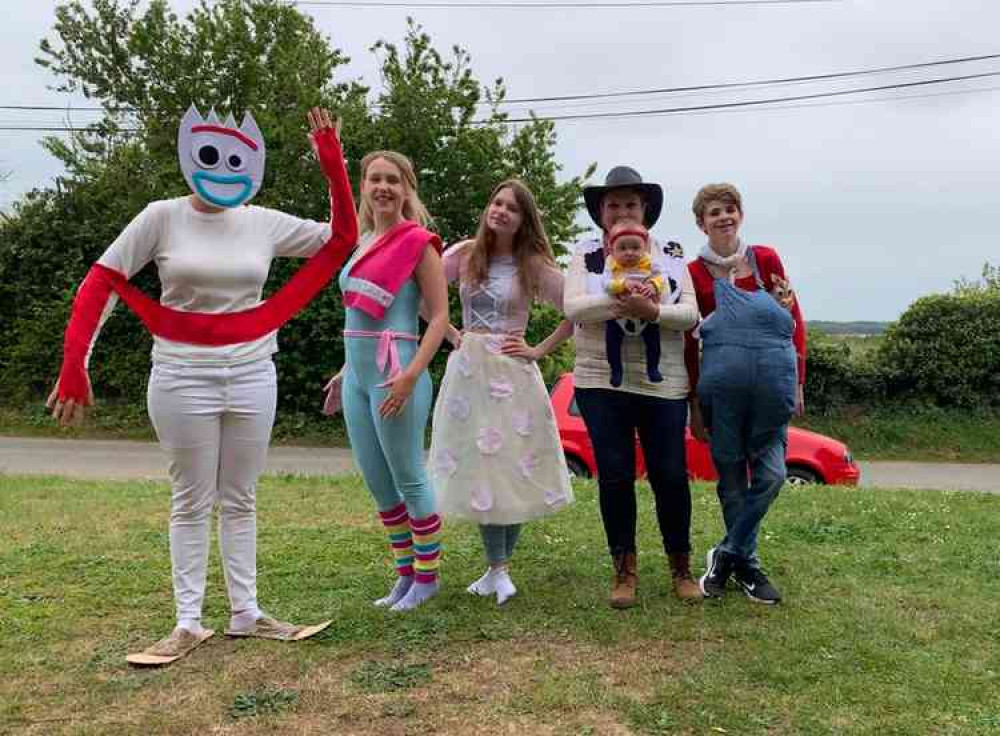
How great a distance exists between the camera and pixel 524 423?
13.6 ft

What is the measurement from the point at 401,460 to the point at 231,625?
99 cm

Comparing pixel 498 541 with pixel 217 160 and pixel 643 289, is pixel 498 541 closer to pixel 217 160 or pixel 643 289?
pixel 643 289

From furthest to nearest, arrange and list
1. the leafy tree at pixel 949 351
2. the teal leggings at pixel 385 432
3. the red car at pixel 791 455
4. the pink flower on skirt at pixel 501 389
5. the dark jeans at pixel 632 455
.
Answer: the leafy tree at pixel 949 351, the red car at pixel 791 455, the pink flower on skirt at pixel 501 389, the dark jeans at pixel 632 455, the teal leggings at pixel 385 432

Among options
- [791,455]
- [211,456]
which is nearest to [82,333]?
[211,456]

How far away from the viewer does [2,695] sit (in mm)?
3215

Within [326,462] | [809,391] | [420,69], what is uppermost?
[420,69]

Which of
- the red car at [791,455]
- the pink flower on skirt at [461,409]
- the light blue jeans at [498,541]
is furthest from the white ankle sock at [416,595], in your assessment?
the red car at [791,455]

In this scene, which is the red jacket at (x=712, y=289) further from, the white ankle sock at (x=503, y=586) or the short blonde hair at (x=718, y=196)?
the white ankle sock at (x=503, y=586)

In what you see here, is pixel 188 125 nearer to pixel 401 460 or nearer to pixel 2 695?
pixel 401 460

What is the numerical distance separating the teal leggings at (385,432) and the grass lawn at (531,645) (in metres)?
0.53

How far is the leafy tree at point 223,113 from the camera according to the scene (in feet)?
49.1

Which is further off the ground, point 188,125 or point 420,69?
point 420,69

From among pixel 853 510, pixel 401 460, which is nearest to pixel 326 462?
pixel 853 510

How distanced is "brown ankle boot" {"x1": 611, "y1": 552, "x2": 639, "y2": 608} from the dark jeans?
41 mm
